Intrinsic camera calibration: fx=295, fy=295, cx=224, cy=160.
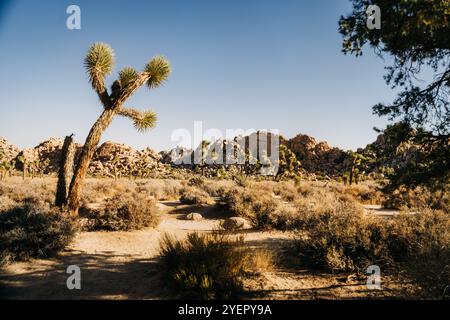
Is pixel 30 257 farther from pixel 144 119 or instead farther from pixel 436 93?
pixel 436 93

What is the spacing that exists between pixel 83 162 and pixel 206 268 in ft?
24.0

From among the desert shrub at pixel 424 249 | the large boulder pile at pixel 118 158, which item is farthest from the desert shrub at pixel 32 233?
the large boulder pile at pixel 118 158

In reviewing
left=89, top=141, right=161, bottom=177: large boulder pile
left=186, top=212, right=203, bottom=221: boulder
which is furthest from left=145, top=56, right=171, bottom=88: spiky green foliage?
left=89, top=141, right=161, bottom=177: large boulder pile

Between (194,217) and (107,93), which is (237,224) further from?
(107,93)

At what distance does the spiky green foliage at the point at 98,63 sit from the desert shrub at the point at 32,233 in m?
5.00

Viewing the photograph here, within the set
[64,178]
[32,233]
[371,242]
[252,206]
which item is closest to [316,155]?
[252,206]

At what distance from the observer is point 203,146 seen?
A: 66.7m

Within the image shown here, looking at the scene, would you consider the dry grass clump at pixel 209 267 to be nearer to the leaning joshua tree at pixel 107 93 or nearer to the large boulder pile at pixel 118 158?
the leaning joshua tree at pixel 107 93

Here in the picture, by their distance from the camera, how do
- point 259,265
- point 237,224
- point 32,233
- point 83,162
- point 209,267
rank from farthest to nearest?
1. point 237,224
2. point 83,162
3. point 32,233
4. point 259,265
5. point 209,267

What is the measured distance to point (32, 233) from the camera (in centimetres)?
730

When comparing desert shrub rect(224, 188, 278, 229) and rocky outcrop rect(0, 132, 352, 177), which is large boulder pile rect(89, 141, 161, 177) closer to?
rocky outcrop rect(0, 132, 352, 177)

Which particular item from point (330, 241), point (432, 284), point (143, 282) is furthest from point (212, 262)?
point (432, 284)

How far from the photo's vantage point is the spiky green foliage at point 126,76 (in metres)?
11.5
